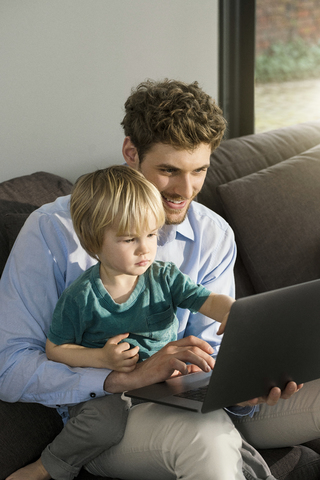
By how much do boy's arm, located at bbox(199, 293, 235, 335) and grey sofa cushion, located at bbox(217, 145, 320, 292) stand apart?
26.3 inches

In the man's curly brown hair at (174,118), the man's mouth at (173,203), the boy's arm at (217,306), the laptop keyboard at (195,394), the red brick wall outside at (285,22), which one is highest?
the red brick wall outside at (285,22)

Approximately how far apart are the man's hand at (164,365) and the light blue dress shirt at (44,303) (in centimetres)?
4

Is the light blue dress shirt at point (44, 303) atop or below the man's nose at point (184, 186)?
below

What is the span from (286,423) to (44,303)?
671 mm

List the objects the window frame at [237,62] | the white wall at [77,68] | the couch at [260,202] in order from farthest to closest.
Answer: the window frame at [237,62]
the white wall at [77,68]
the couch at [260,202]

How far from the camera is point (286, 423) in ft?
4.21

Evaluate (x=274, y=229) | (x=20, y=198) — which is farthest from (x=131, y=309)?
(x=274, y=229)

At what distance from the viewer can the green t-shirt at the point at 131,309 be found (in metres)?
1.17

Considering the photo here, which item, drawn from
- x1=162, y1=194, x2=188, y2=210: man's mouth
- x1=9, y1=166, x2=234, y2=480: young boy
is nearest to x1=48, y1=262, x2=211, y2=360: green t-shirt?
A: x1=9, y1=166, x2=234, y2=480: young boy

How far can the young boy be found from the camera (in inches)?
44.1

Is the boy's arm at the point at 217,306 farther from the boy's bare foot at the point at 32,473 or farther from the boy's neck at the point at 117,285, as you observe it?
the boy's bare foot at the point at 32,473

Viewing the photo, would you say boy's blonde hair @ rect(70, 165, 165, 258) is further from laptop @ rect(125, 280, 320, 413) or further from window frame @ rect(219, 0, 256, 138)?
window frame @ rect(219, 0, 256, 138)

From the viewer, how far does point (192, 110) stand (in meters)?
1.36

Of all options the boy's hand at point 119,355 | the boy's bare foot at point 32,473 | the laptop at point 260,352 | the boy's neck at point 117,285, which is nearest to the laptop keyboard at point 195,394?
the laptop at point 260,352
